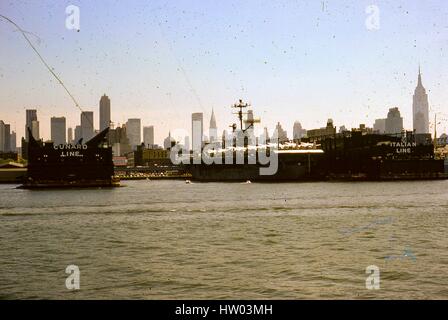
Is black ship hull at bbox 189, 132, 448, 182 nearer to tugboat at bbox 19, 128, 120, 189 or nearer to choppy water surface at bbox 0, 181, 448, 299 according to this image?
tugboat at bbox 19, 128, 120, 189

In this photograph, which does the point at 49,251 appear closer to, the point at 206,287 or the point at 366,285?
the point at 206,287

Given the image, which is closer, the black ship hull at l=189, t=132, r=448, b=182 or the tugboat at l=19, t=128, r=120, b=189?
the tugboat at l=19, t=128, r=120, b=189

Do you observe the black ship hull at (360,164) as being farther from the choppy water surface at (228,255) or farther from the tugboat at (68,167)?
the choppy water surface at (228,255)

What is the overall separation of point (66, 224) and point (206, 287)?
24.5 meters

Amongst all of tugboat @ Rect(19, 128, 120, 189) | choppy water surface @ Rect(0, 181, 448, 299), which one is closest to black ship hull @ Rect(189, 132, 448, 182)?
tugboat @ Rect(19, 128, 120, 189)

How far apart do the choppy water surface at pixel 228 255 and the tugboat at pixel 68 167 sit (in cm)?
6845

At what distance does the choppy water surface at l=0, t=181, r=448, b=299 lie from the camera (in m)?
17.7

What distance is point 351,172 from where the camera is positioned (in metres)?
130

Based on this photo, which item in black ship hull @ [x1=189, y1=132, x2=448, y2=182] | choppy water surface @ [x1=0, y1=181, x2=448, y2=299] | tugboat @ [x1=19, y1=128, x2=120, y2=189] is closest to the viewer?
choppy water surface @ [x1=0, y1=181, x2=448, y2=299]

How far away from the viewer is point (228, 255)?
80.3ft

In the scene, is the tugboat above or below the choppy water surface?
above

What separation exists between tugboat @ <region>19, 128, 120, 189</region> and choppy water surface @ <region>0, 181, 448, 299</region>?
225ft

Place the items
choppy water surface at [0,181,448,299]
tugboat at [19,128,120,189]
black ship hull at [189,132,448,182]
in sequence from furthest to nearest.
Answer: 1. black ship hull at [189,132,448,182]
2. tugboat at [19,128,120,189]
3. choppy water surface at [0,181,448,299]
